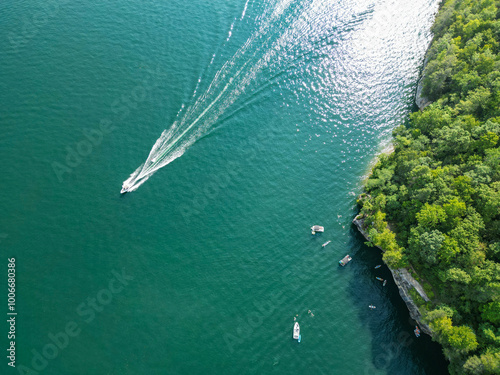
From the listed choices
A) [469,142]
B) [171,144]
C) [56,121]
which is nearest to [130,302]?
[171,144]

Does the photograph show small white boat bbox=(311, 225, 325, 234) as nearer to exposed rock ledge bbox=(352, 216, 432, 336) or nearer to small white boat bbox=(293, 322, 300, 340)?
exposed rock ledge bbox=(352, 216, 432, 336)

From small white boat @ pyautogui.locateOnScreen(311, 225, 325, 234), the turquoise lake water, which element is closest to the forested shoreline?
the turquoise lake water

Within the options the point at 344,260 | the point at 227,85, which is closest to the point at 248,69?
the point at 227,85

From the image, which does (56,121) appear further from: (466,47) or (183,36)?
(466,47)

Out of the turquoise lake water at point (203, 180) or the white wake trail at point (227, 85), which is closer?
the turquoise lake water at point (203, 180)

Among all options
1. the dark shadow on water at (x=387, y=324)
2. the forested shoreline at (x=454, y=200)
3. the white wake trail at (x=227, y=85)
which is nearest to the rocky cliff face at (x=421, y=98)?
the forested shoreline at (x=454, y=200)

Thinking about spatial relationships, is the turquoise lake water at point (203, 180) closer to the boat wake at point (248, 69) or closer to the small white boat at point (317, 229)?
the boat wake at point (248, 69)
